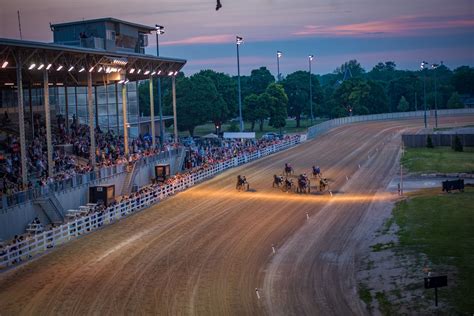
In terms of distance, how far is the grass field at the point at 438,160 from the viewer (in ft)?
181

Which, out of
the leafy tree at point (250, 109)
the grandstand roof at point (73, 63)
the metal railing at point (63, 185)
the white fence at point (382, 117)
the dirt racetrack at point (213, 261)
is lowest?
the dirt racetrack at point (213, 261)

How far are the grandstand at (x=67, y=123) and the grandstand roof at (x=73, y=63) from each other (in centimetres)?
7

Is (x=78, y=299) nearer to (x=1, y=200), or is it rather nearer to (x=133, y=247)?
(x=133, y=247)

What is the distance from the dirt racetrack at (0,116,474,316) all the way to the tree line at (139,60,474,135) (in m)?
64.0

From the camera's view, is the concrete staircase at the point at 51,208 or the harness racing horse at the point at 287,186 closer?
the concrete staircase at the point at 51,208

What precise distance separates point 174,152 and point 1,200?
2716 centimetres

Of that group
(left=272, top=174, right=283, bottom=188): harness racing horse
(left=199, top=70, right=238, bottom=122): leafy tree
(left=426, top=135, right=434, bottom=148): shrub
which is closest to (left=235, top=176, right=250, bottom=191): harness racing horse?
(left=272, top=174, right=283, bottom=188): harness racing horse

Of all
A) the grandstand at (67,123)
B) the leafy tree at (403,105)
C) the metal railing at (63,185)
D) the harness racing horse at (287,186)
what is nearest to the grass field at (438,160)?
the harness racing horse at (287,186)

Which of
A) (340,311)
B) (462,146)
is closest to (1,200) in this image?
(340,311)

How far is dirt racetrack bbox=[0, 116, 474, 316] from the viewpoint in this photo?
22578 mm

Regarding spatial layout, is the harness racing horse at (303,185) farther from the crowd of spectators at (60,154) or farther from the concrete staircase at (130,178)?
the crowd of spectators at (60,154)

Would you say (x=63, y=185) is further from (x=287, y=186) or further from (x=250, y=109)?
(x=250, y=109)

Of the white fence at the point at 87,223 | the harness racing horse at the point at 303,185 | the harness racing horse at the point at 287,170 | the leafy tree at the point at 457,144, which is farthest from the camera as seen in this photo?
the leafy tree at the point at 457,144

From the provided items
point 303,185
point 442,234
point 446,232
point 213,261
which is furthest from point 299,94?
point 213,261
